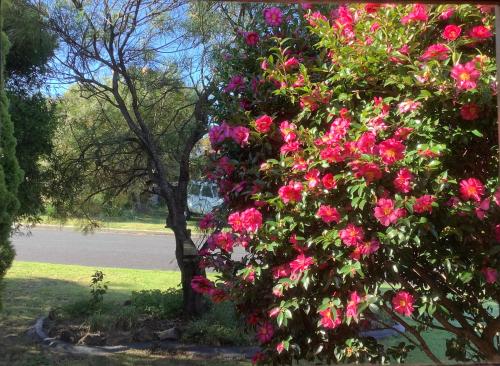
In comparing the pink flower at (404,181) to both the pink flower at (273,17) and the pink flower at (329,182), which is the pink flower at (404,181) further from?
the pink flower at (273,17)

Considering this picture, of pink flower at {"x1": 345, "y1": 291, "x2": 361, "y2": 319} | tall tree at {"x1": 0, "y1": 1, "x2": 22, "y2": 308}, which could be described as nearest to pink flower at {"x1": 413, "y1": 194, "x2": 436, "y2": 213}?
pink flower at {"x1": 345, "y1": 291, "x2": 361, "y2": 319}

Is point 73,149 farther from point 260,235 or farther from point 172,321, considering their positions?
point 260,235

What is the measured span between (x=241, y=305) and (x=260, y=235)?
56 centimetres

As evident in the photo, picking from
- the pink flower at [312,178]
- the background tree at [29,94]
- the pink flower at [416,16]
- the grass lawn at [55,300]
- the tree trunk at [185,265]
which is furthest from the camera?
the tree trunk at [185,265]

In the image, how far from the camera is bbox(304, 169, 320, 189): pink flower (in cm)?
274

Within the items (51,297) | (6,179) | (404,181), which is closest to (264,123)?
(404,181)

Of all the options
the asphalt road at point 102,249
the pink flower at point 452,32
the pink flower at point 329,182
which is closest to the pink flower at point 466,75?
the pink flower at point 452,32

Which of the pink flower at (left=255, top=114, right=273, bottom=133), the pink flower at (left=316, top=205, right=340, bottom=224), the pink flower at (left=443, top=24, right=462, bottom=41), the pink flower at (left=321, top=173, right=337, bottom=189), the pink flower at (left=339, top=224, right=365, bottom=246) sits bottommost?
the pink flower at (left=339, top=224, right=365, bottom=246)

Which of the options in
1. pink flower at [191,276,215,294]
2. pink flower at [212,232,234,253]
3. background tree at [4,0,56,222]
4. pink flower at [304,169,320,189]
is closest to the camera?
pink flower at [304,169,320,189]

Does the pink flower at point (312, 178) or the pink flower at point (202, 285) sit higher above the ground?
the pink flower at point (312, 178)

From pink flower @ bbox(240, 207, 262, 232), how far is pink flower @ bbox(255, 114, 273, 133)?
1.64 feet

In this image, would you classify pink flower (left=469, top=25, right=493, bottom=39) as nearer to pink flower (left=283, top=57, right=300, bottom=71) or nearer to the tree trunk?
pink flower (left=283, top=57, right=300, bottom=71)

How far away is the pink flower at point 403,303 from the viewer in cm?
269

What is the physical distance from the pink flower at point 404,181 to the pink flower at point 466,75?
47cm
